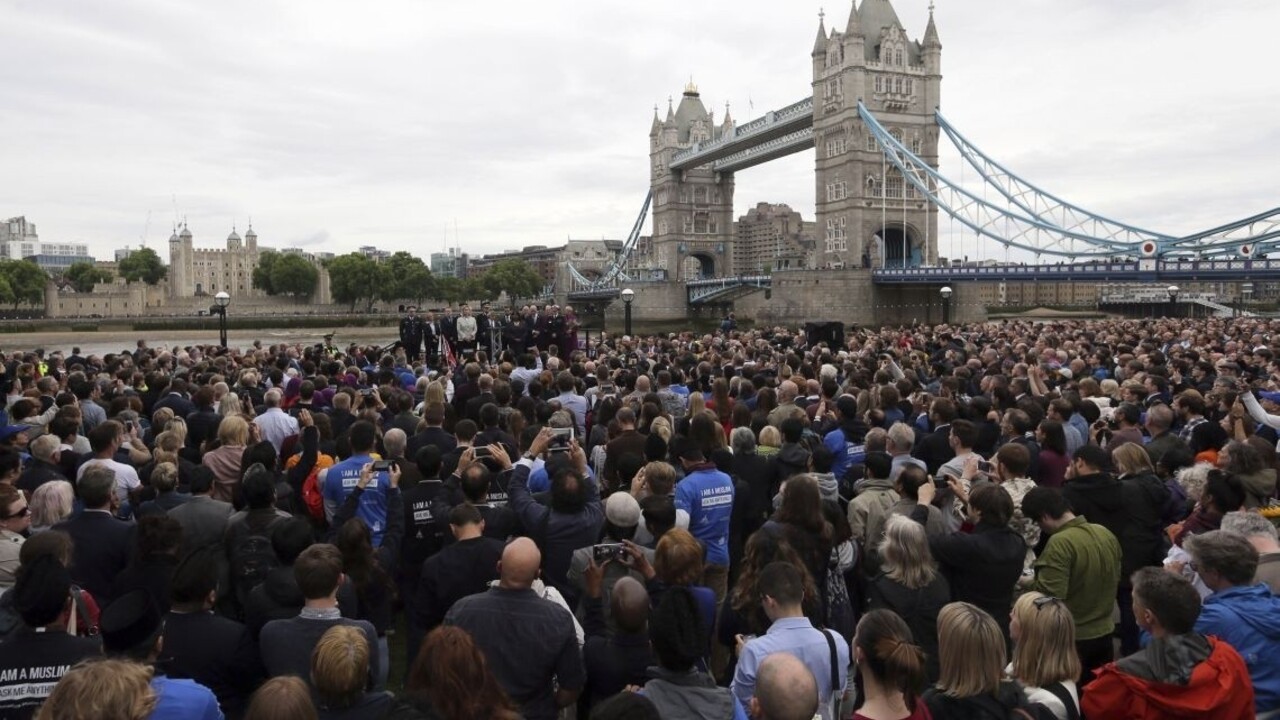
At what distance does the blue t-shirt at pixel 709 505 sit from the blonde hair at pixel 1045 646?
269 centimetres

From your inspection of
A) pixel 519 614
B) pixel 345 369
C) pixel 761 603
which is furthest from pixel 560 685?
pixel 345 369

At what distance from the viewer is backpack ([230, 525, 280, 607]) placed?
16.9 ft

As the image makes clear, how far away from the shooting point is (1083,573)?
4988mm

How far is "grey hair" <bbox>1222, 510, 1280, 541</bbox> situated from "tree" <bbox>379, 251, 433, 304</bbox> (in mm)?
104719

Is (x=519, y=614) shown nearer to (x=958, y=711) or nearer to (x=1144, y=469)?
(x=958, y=711)

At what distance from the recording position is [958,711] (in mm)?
3432

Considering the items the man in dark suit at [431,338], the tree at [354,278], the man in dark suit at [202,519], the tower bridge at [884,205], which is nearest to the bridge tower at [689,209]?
the tower bridge at [884,205]

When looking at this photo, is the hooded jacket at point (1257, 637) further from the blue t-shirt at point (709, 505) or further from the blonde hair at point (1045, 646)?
the blue t-shirt at point (709, 505)

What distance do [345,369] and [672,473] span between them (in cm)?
1053

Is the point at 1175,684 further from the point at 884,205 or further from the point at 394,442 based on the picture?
the point at 884,205

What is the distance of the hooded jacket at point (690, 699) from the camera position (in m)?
A: 3.50

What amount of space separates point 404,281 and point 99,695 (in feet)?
346

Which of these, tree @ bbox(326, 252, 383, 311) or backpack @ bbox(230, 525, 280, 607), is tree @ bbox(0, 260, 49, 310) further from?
backpack @ bbox(230, 525, 280, 607)

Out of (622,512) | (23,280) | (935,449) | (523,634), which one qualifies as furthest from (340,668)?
(23,280)
